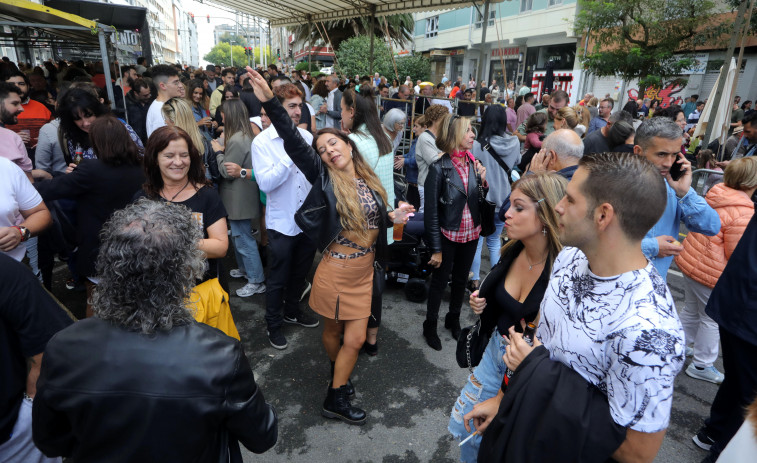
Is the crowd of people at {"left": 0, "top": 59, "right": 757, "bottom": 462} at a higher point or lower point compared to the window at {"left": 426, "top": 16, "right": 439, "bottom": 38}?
lower

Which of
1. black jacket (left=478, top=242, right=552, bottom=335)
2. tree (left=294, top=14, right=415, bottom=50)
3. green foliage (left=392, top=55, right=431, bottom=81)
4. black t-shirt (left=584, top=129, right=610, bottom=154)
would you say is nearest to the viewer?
black jacket (left=478, top=242, right=552, bottom=335)

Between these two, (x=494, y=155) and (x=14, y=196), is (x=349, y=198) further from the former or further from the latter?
(x=494, y=155)

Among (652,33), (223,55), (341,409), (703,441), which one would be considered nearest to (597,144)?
(703,441)

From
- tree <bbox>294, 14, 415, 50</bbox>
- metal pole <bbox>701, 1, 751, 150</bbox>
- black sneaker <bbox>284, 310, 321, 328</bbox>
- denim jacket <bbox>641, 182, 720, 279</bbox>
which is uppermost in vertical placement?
tree <bbox>294, 14, 415, 50</bbox>

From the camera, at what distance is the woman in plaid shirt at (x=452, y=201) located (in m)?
3.38

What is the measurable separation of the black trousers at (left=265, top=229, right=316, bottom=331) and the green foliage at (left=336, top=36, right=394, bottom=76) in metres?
16.0

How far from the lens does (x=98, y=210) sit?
291 centimetres

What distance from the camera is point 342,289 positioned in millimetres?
2688

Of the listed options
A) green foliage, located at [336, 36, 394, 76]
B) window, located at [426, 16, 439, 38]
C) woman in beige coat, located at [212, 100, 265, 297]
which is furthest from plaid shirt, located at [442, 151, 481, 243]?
window, located at [426, 16, 439, 38]

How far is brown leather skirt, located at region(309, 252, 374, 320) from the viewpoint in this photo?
2.69 metres

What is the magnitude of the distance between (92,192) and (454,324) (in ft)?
9.99

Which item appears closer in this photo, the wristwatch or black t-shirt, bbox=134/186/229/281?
the wristwatch

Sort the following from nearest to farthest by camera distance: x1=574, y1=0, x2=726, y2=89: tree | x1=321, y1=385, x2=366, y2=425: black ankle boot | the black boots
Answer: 1. x1=321, y1=385, x2=366, y2=425: black ankle boot
2. the black boots
3. x1=574, y1=0, x2=726, y2=89: tree

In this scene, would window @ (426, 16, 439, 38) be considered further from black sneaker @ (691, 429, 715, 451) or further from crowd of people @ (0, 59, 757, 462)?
black sneaker @ (691, 429, 715, 451)
